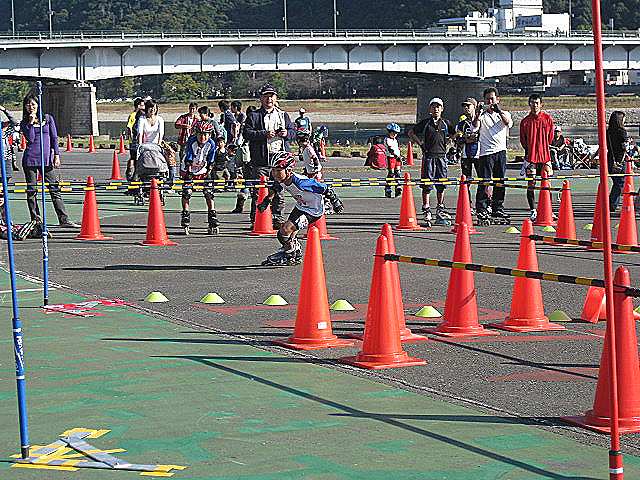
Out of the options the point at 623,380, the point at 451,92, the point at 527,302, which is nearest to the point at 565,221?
the point at 527,302

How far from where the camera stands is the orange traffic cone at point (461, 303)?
10.8 m

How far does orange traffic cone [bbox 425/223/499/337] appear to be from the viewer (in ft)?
35.3

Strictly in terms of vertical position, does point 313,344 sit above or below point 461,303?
below

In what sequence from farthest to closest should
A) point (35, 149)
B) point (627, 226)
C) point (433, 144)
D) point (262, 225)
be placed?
point (433, 144) < point (262, 225) < point (35, 149) < point (627, 226)

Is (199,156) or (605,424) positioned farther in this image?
(199,156)

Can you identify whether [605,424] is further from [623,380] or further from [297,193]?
[297,193]

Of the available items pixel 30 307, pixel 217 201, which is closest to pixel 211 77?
pixel 217 201

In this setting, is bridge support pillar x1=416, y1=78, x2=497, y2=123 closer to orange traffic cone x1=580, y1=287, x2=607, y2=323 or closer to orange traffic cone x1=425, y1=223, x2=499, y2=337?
orange traffic cone x1=580, y1=287, x2=607, y2=323

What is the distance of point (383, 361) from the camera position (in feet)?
30.9

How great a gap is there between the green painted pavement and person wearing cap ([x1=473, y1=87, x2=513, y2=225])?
36.5 ft

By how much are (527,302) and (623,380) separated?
3596 mm

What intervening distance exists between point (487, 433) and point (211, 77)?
552 ft

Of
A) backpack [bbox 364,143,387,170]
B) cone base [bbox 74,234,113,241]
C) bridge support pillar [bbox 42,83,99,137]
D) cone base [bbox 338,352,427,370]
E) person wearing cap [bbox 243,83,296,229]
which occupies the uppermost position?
bridge support pillar [bbox 42,83,99,137]

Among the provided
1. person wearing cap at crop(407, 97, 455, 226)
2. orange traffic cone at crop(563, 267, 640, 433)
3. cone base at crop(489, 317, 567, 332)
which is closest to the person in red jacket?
person wearing cap at crop(407, 97, 455, 226)
